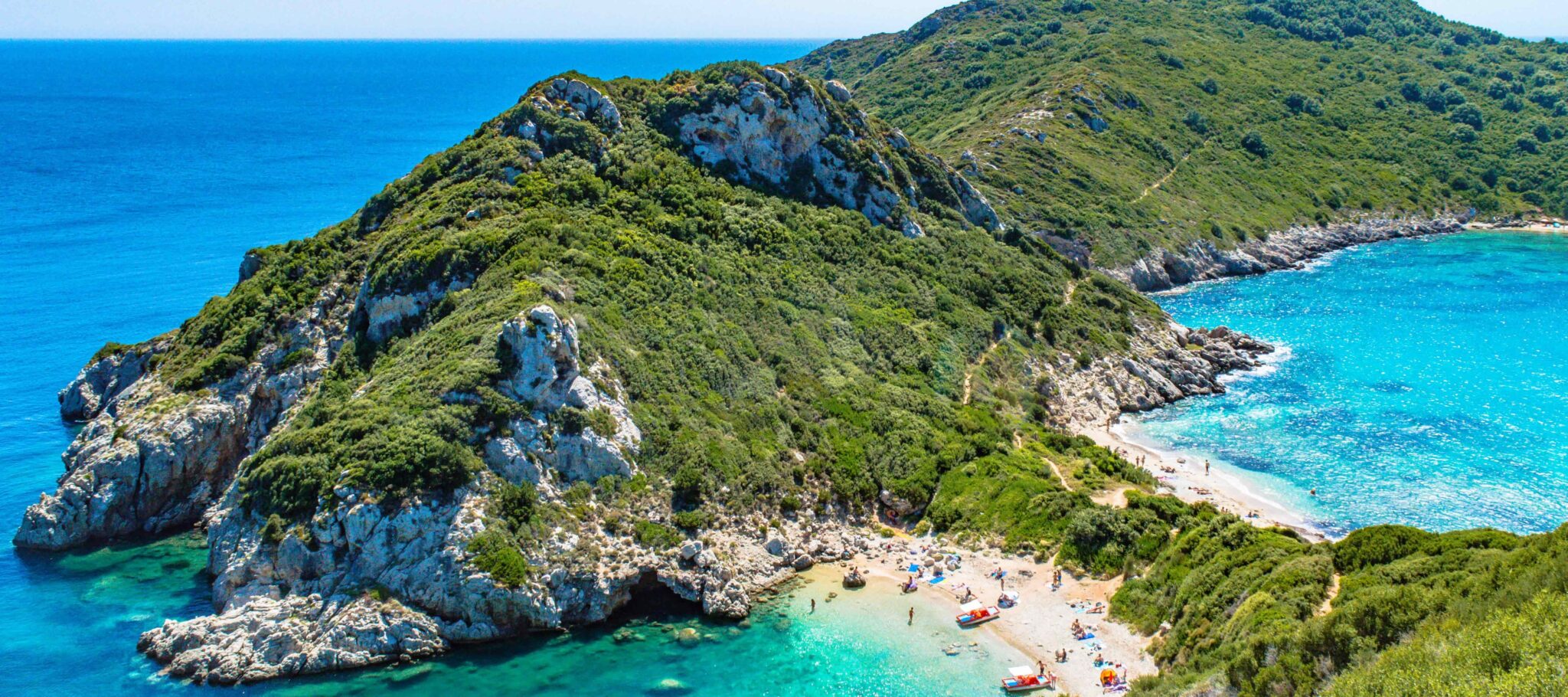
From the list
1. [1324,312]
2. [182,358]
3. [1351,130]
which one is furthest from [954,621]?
[1351,130]

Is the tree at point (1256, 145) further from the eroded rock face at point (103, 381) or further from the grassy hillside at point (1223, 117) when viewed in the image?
the eroded rock face at point (103, 381)

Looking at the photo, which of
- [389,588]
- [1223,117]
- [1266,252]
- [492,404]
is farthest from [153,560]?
[1223,117]

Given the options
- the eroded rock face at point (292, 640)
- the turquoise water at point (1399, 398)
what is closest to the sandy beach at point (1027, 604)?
the eroded rock face at point (292, 640)

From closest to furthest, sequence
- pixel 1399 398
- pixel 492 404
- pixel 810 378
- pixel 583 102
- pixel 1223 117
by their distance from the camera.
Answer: pixel 492 404 → pixel 810 378 → pixel 1399 398 → pixel 583 102 → pixel 1223 117

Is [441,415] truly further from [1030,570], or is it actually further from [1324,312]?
[1324,312]

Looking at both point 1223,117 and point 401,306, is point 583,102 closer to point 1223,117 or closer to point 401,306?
point 401,306

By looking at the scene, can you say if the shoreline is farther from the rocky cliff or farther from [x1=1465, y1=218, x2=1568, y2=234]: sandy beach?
the rocky cliff

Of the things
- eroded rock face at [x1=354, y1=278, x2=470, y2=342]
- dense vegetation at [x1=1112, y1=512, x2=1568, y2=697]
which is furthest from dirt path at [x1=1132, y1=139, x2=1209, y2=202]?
eroded rock face at [x1=354, y1=278, x2=470, y2=342]
